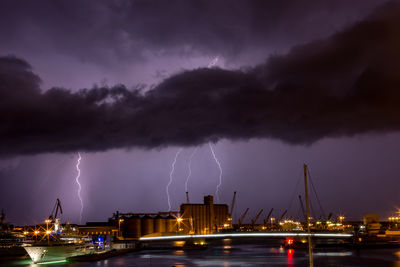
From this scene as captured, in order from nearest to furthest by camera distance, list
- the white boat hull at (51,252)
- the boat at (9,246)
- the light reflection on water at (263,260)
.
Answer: the light reflection on water at (263,260) < the white boat hull at (51,252) < the boat at (9,246)

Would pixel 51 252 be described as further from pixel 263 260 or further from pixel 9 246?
pixel 263 260

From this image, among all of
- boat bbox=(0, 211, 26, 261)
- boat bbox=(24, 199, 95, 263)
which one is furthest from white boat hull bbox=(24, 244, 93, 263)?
boat bbox=(0, 211, 26, 261)

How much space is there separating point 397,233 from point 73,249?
397 feet

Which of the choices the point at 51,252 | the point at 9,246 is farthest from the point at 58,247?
the point at 9,246

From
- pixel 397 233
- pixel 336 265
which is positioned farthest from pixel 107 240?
pixel 397 233

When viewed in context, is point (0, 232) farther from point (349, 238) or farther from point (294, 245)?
point (349, 238)

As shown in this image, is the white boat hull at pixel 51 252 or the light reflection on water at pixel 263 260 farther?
the white boat hull at pixel 51 252

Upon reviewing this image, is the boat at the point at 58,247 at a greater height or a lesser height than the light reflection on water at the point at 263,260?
greater

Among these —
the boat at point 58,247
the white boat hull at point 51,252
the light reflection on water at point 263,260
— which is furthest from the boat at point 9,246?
the light reflection on water at point 263,260

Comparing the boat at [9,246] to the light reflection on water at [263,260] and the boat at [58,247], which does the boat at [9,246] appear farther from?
the light reflection on water at [263,260]

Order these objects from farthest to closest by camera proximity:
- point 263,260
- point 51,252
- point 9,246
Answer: point 9,246 < point 263,260 < point 51,252

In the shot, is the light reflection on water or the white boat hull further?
the white boat hull

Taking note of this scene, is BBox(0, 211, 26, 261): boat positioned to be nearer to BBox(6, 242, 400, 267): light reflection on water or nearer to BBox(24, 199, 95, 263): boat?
BBox(24, 199, 95, 263): boat

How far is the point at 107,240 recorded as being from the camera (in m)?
122
